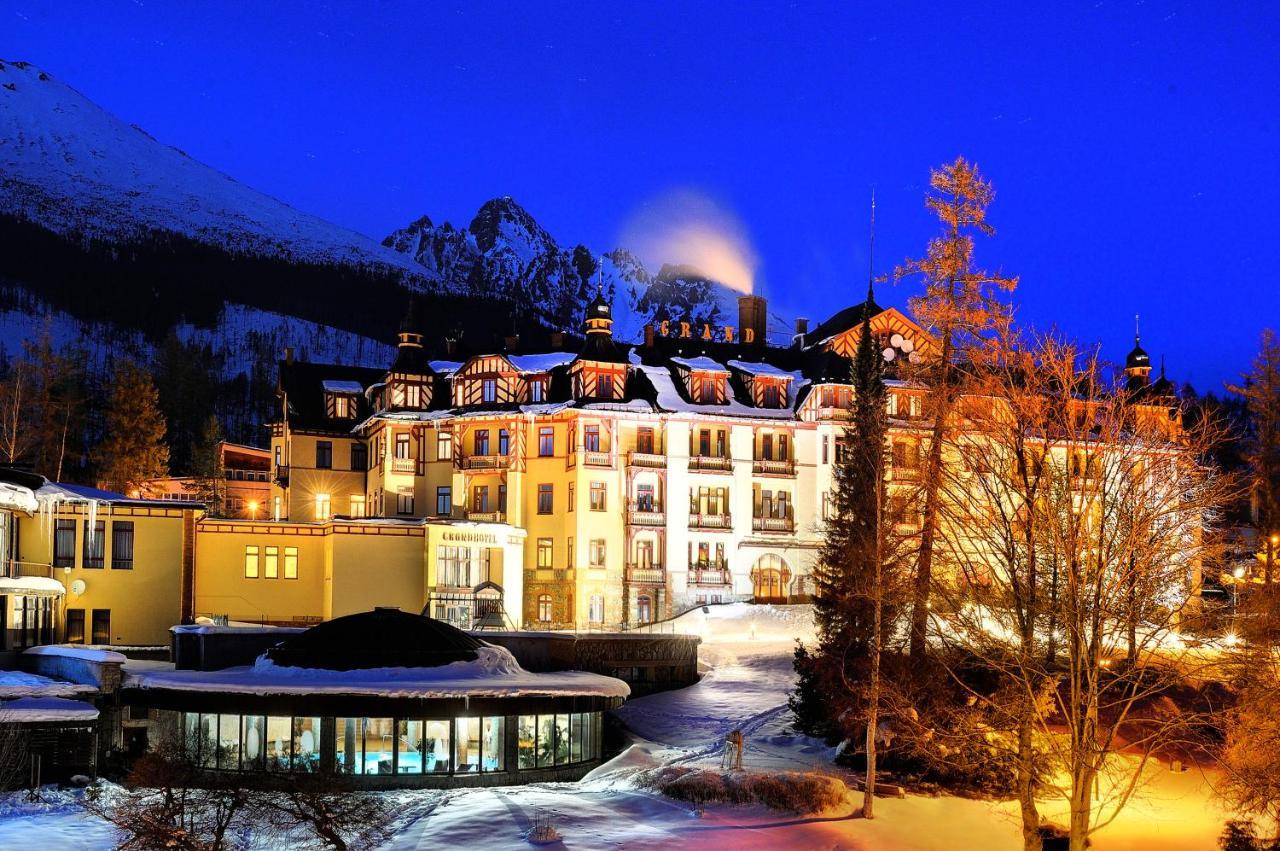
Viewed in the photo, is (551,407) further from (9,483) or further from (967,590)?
(967,590)

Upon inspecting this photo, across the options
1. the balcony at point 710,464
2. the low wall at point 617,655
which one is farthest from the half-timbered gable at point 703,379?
the low wall at point 617,655

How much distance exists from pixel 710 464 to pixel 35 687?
119 feet

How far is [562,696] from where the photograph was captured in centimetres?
3931

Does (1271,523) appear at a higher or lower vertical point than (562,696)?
higher

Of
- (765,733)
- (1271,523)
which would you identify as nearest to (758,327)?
(1271,523)

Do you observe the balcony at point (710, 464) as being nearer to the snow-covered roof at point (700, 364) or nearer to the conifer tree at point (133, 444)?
the snow-covered roof at point (700, 364)

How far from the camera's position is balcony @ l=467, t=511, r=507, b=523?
65.6m

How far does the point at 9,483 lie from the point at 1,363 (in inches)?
4997

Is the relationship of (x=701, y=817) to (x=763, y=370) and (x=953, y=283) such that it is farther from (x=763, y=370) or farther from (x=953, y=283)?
(x=763, y=370)

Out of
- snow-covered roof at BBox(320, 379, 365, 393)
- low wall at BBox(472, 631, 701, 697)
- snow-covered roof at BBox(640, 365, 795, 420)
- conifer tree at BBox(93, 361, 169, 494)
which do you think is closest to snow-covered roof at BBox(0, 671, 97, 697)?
low wall at BBox(472, 631, 701, 697)

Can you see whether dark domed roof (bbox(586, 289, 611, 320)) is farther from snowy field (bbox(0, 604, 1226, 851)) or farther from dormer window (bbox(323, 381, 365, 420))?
snowy field (bbox(0, 604, 1226, 851))

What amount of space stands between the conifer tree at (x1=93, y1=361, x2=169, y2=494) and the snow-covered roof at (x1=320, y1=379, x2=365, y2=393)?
45.2 ft

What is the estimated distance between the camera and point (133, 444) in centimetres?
8275

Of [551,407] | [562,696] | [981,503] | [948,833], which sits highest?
[551,407]
